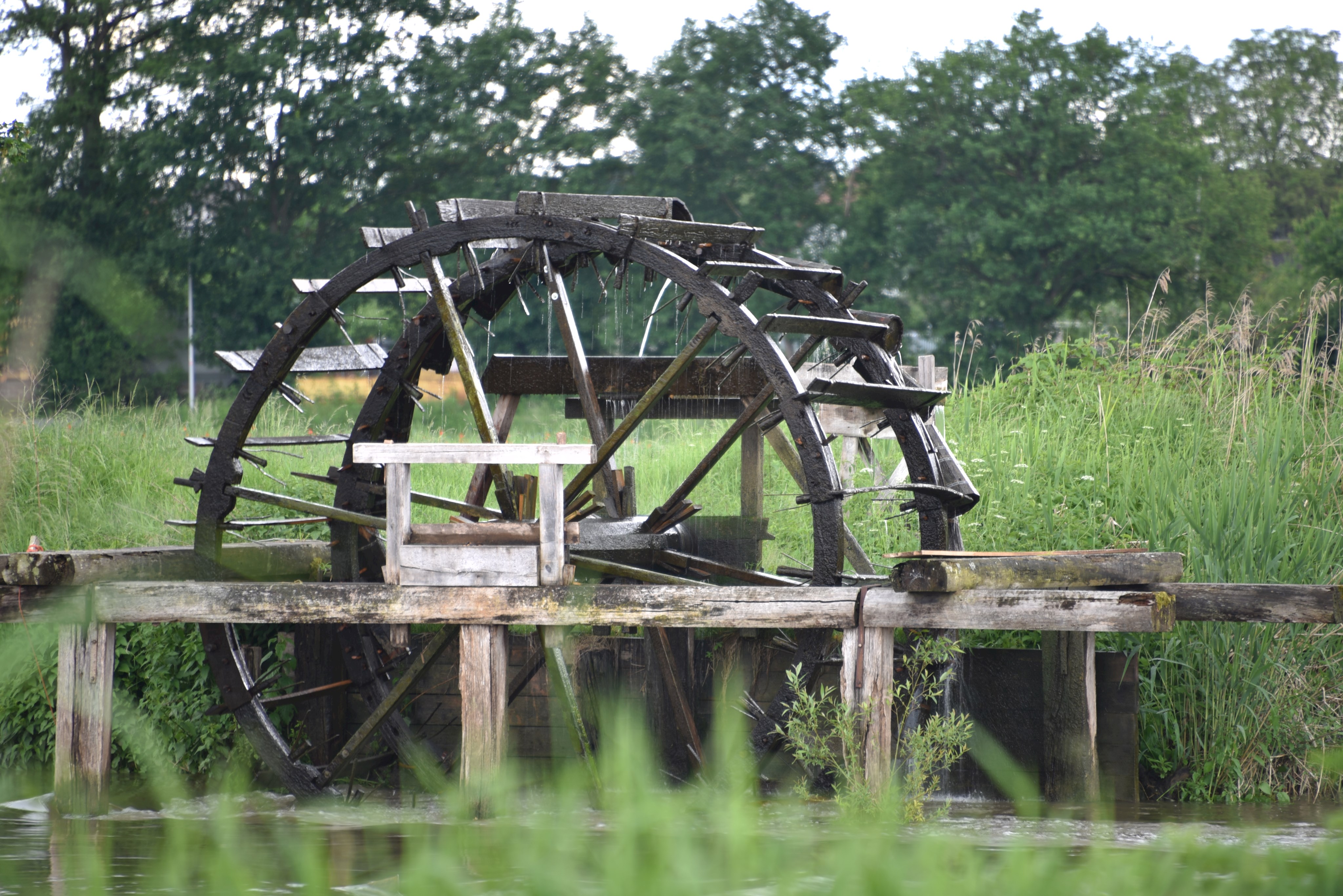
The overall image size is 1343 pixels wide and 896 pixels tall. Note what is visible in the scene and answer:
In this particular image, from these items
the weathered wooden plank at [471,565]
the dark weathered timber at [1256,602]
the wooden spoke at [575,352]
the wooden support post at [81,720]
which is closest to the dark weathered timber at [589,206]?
the wooden spoke at [575,352]

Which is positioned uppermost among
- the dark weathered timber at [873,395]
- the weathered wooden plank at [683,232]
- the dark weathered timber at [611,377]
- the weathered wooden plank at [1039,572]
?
the weathered wooden plank at [683,232]

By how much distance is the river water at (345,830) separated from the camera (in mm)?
5270

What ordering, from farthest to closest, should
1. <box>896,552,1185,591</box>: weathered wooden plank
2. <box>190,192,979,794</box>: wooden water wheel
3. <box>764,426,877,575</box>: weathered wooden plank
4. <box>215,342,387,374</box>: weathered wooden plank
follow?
1. <box>764,426,877,575</box>: weathered wooden plank
2. <box>215,342,387,374</box>: weathered wooden plank
3. <box>190,192,979,794</box>: wooden water wheel
4. <box>896,552,1185,591</box>: weathered wooden plank

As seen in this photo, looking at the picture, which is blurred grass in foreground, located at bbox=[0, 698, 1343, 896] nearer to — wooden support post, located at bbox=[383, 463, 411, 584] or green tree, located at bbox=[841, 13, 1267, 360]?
wooden support post, located at bbox=[383, 463, 411, 584]

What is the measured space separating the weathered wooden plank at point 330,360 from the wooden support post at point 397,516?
167 cm

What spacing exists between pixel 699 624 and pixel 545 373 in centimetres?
306

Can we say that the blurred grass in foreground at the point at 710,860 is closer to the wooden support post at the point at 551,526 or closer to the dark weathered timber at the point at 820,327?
the wooden support post at the point at 551,526

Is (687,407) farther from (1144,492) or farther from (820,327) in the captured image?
(1144,492)

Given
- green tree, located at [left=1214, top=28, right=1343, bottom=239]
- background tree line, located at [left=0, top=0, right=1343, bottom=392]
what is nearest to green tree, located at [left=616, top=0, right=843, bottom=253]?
background tree line, located at [left=0, top=0, right=1343, bottom=392]

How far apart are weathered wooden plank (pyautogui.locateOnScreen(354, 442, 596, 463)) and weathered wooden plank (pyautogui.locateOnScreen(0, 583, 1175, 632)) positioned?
41 cm

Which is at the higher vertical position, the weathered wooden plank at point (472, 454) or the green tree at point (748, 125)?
the green tree at point (748, 125)

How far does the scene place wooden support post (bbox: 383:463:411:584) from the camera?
6301 mm

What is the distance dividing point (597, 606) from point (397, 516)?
1030mm

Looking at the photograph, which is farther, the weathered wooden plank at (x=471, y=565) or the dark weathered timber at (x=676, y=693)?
the dark weathered timber at (x=676, y=693)
